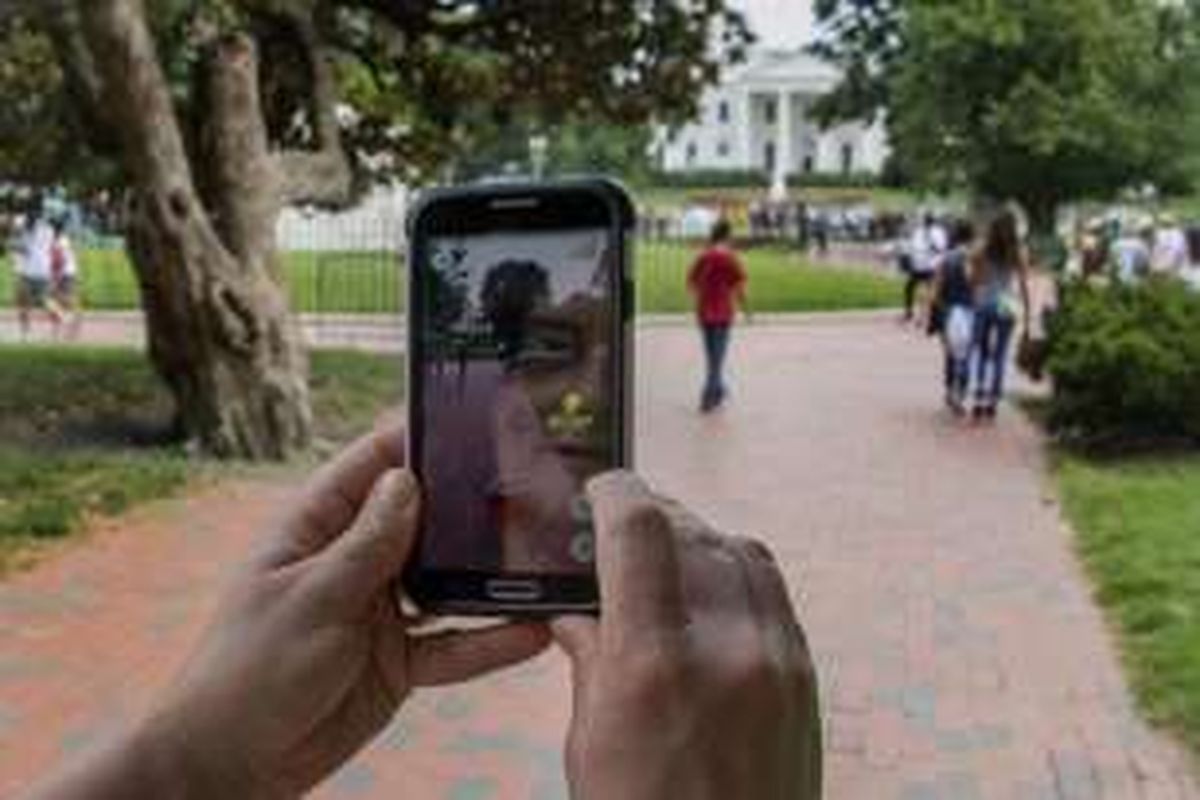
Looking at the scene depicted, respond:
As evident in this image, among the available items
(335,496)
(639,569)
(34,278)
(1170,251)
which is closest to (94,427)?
(34,278)

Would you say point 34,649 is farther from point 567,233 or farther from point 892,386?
point 892,386

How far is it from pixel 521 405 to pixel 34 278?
2676 cm

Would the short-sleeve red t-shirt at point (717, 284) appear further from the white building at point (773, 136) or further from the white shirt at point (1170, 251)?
the white building at point (773, 136)

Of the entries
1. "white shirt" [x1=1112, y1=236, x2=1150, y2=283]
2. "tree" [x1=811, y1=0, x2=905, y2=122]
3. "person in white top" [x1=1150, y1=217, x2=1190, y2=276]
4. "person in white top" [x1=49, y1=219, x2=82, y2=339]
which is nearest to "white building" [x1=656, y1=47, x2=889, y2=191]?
"tree" [x1=811, y1=0, x2=905, y2=122]

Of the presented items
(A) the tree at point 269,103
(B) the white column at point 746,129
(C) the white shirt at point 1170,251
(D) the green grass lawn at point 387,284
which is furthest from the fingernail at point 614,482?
(B) the white column at point 746,129

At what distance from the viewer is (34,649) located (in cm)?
846

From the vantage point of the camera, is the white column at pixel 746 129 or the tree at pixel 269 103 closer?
the tree at pixel 269 103

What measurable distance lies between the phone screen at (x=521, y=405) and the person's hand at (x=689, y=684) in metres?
0.41

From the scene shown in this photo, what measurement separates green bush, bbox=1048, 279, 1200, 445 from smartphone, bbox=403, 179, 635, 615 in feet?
45.7

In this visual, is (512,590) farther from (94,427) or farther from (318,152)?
(318,152)

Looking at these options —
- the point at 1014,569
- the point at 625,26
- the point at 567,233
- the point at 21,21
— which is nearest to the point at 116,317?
the point at 625,26

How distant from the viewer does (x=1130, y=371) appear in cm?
1555

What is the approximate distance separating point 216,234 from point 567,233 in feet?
45.3

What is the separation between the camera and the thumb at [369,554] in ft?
6.27
